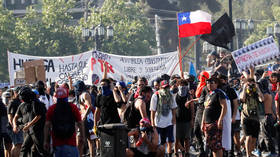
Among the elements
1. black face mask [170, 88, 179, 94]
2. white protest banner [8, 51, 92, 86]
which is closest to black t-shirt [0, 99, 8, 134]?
black face mask [170, 88, 179, 94]

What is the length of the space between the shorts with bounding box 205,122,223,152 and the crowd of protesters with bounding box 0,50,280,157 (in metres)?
0.01

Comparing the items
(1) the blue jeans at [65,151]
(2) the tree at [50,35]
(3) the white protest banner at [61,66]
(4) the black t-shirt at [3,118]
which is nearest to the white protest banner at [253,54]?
(4) the black t-shirt at [3,118]

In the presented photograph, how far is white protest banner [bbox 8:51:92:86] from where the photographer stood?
21.4 meters

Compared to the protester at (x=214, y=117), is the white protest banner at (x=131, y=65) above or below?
above

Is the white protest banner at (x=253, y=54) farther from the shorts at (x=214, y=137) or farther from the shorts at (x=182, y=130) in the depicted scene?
the shorts at (x=214, y=137)

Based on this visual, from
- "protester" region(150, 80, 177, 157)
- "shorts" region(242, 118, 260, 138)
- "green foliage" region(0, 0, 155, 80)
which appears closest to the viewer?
"protester" region(150, 80, 177, 157)

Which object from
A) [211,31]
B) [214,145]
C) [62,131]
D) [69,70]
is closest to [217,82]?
[214,145]

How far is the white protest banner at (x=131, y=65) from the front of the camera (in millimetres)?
21531

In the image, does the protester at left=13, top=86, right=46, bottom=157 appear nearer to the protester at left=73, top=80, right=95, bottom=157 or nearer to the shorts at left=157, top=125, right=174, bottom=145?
the protester at left=73, top=80, right=95, bottom=157

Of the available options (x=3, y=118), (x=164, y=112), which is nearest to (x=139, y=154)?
(x=164, y=112)

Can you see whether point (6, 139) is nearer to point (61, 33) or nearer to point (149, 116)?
point (149, 116)

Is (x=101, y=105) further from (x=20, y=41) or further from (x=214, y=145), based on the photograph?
(x=20, y=41)

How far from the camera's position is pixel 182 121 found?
1445cm

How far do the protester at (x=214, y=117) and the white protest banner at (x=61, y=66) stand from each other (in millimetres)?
9863
